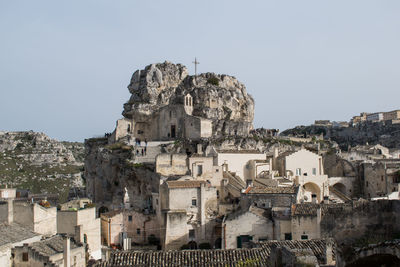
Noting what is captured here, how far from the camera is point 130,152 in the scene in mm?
61625

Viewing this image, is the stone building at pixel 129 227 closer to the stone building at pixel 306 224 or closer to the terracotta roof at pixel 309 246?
the stone building at pixel 306 224

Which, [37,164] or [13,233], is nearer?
[13,233]

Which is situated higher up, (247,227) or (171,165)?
(171,165)

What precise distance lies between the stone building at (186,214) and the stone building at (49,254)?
1334cm

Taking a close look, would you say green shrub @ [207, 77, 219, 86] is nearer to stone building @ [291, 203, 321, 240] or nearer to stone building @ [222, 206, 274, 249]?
stone building @ [222, 206, 274, 249]

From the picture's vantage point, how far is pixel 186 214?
46531 mm

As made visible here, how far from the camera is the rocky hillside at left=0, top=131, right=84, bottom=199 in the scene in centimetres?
9544

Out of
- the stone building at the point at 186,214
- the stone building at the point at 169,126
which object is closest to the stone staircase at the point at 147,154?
the stone building at the point at 169,126

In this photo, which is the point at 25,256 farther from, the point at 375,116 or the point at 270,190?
the point at 375,116

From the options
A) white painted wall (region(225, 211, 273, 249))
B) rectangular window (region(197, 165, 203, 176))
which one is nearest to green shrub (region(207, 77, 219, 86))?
rectangular window (region(197, 165, 203, 176))

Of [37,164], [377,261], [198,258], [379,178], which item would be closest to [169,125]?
[379,178]

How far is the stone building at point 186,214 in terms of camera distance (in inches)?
1802

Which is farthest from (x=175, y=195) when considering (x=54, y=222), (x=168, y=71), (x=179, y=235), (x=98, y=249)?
(x=168, y=71)

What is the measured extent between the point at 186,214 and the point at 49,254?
18.0 meters
